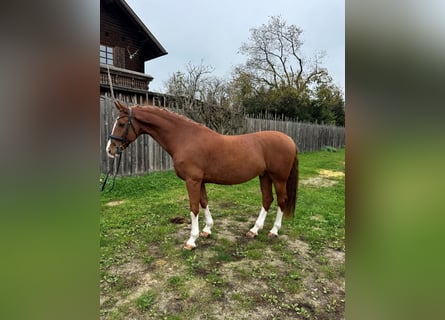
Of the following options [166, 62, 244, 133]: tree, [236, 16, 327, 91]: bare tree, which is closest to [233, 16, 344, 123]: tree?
[236, 16, 327, 91]: bare tree

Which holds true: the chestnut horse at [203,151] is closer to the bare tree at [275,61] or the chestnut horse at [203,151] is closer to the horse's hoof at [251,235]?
the horse's hoof at [251,235]

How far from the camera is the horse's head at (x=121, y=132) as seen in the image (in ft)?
8.53

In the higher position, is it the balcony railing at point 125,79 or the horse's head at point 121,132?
the balcony railing at point 125,79

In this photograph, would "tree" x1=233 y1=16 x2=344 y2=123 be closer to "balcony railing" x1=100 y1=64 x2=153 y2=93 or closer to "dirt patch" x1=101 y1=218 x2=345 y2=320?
"balcony railing" x1=100 y1=64 x2=153 y2=93

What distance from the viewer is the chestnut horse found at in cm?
271

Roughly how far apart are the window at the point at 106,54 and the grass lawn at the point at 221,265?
7.89m

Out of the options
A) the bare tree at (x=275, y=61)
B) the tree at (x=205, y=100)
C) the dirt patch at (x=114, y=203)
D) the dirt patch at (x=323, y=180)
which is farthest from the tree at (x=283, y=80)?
the dirt patch at (x=114, y=203)

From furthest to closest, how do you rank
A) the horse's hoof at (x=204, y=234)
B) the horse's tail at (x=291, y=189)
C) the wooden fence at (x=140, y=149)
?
the wooden fence at (x=140, y=149), the horse's tail at (x=291, y=189), the horse's hoof at (x=204, y=234)

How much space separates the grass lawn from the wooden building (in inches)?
266

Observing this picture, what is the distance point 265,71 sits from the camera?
19.8 m

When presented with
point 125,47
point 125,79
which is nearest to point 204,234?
point 125,79

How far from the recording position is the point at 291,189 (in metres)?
3.35
